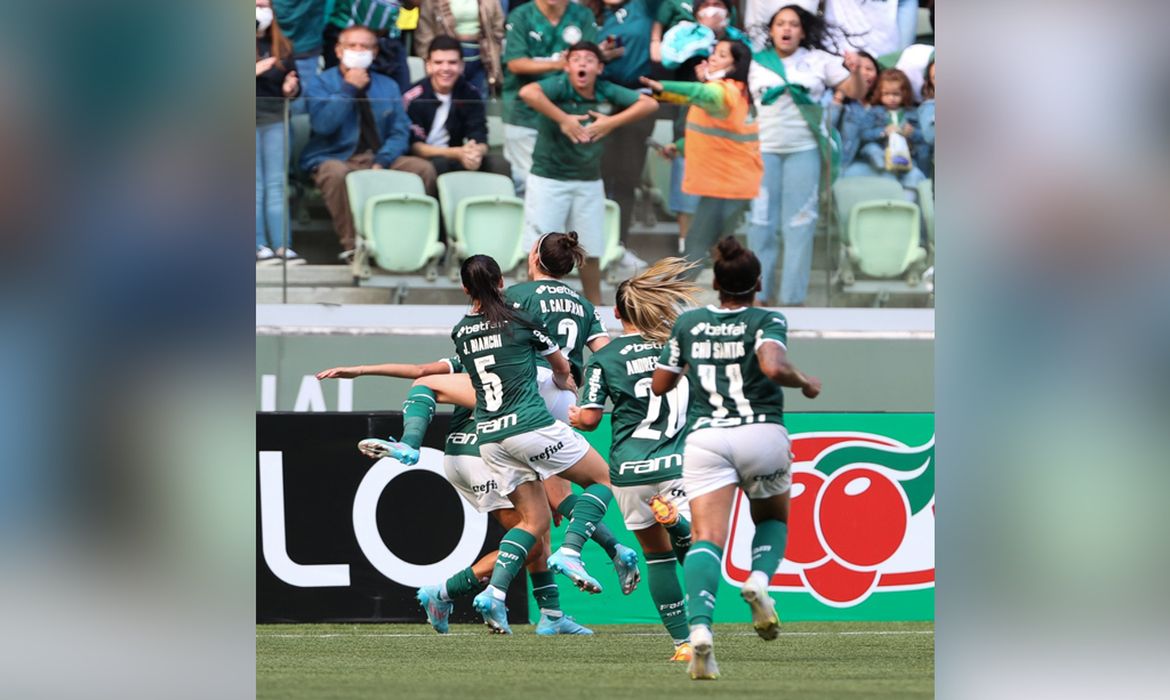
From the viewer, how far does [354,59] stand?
12.1 m

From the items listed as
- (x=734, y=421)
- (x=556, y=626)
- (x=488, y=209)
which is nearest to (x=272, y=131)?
(x=488, y=209)

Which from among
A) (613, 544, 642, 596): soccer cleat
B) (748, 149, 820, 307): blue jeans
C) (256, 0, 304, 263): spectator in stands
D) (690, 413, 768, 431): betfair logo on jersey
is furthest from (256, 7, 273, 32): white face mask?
(690, 413, 768, 431): betfair logo on jersey

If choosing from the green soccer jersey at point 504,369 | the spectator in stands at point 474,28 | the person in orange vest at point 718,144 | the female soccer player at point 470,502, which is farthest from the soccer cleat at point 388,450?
the spectator in stands at point 474,28

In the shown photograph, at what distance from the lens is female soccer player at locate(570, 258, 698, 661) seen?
27.2 feet

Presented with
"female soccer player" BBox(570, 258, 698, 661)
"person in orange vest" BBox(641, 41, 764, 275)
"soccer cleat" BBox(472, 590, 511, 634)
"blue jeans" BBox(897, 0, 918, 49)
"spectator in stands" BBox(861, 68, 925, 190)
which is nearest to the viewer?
"female soccer player" BBox(570, 258, 698, 661)

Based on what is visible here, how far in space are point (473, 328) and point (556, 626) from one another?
2.18 metres

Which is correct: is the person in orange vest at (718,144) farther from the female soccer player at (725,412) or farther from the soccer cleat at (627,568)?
the female soccer player at (725,412)

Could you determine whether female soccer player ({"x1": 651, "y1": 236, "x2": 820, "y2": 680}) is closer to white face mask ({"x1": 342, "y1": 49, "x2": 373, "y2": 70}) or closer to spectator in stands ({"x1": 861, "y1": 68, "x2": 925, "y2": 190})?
spectator in stands ({"x1": 861, "y1": 68, "x2": 925, "y2": 190})

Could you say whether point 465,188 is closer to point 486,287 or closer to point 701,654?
point 486,287

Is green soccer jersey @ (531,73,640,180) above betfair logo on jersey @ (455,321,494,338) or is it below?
above
